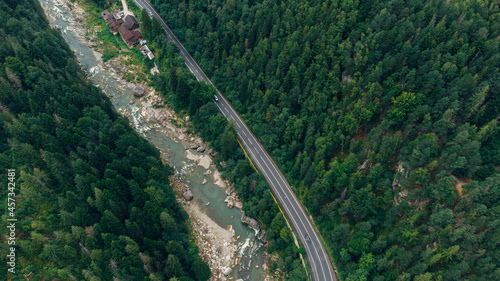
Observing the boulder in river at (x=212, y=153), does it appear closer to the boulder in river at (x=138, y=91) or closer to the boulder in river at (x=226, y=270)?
the boulder in river at (x=226, y=270)

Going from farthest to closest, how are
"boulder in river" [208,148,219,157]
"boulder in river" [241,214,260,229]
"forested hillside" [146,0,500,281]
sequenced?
1. "boulder in river" [208,148,219,157]
2. "boulder in river" [241,214,260,229]
3. "forested hillside" [146,0,500,281]

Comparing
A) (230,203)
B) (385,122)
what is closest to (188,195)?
(230,203)

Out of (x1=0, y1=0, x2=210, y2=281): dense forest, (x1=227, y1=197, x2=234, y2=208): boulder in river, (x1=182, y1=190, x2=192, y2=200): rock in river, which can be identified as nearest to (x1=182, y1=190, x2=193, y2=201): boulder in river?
(x1=182, y1=190, x2=192, y2=200): rock in river

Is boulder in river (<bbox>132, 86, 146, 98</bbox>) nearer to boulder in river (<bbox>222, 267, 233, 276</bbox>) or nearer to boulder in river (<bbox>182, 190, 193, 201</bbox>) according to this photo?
boulder in river (<bbox>182, 190, 193, 201</bbox>)

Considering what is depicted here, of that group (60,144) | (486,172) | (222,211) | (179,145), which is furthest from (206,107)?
(486,172)

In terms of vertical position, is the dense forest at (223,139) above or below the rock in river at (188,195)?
above

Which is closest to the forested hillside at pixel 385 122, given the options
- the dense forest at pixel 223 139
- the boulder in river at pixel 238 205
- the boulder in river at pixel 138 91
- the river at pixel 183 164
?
the dense forest at pixel 223 139
